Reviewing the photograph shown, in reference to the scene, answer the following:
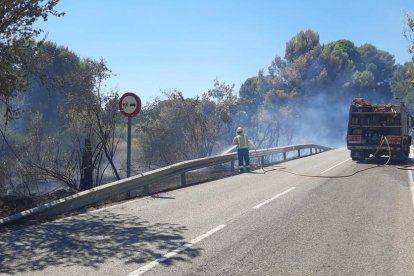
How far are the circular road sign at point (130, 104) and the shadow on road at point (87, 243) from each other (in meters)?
4.17

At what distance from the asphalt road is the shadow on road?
13mm

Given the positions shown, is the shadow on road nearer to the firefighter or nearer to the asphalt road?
the asphalt road

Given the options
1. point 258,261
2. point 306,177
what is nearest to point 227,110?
point 306,177

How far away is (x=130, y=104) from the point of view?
1134cm

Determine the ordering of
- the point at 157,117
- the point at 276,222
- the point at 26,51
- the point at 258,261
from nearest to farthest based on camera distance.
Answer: the point at 258,261 < the point at 276,222 < the point at 26,51 < the point at 157,117

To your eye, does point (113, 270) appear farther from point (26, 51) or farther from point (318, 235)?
point (26, 51)

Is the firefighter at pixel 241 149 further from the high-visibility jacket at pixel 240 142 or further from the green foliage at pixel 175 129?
the green foliage at pixel 175 129

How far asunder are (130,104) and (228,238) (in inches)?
243

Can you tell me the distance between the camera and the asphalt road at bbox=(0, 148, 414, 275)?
4938 millimetres

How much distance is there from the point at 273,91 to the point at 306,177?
124ft

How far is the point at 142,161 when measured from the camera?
24.6 meters

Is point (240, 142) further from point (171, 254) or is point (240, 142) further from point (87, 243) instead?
point (171, 254)

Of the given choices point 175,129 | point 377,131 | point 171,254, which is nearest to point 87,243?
point 171,254

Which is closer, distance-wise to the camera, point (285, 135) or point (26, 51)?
point (26, 51)
